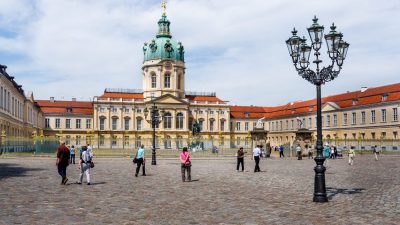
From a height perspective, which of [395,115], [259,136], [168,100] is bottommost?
[259,136]

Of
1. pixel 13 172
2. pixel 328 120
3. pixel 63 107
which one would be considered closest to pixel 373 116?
pixel 328 120

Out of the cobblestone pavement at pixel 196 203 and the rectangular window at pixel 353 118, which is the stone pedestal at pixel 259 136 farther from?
the rectangular window at pixel 353 118

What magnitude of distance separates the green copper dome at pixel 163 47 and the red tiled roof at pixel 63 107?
16983 millimetres

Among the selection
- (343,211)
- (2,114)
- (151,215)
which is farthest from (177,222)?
(2,114)

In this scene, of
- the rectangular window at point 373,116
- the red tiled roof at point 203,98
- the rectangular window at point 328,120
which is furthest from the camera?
the red tiled roof at point 203,98

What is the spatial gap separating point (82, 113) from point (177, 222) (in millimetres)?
94805

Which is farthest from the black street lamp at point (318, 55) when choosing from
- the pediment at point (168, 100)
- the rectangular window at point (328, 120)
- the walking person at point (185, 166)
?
the pediment at point (168, 100)

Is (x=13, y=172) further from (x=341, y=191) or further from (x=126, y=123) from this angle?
(x=126, y=123)

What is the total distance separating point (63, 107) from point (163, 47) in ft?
83.3

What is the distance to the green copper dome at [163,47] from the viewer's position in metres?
98.9

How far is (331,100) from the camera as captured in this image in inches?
3447

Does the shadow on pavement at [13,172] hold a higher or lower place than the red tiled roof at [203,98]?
lower

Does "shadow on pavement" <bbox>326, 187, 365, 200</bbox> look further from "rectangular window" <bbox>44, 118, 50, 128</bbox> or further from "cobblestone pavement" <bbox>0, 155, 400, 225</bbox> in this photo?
"rectangular window" <bbox>44, 118, 50, 128</bbox>

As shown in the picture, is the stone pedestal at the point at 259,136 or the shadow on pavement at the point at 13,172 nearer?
the shadow on pavement at the point at 13,172
